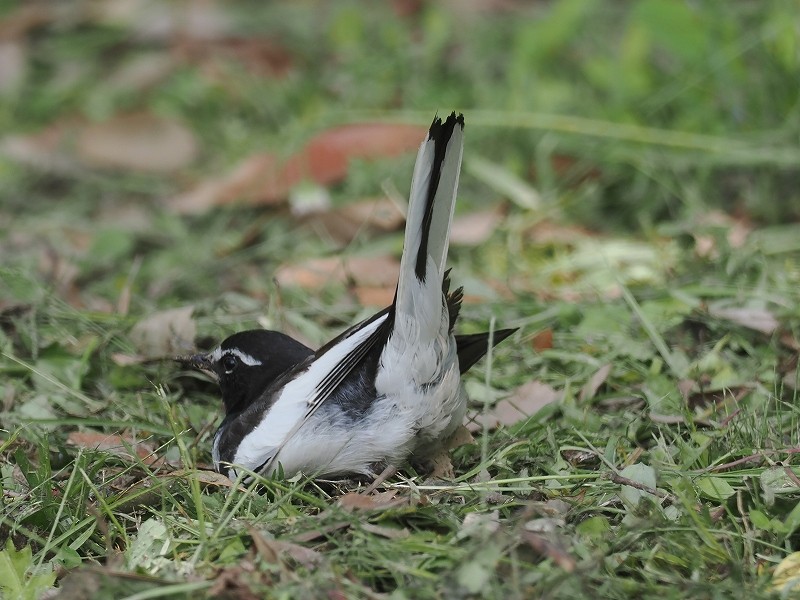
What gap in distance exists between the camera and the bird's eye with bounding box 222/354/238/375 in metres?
3.76

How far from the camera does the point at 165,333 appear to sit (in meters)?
4.30

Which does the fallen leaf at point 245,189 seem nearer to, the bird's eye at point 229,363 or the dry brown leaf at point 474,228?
the dry brown leaf at point 474,228

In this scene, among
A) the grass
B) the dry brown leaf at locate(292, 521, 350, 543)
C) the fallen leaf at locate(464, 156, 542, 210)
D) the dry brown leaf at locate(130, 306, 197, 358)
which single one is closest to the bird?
the grass

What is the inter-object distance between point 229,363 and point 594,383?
1.30m

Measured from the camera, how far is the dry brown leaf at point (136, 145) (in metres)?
7.12

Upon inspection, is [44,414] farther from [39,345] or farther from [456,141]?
[456,141]

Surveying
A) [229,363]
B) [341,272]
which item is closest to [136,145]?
[341,272]

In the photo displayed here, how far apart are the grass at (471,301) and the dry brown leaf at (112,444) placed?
18 millimetres

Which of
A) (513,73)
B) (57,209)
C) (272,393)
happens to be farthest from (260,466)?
(513,73)

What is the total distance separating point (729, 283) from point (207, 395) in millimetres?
2205

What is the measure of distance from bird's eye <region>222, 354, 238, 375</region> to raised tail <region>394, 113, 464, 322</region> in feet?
2.65

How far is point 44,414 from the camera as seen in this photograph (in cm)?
386

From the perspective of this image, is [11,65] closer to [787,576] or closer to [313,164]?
[313,164]

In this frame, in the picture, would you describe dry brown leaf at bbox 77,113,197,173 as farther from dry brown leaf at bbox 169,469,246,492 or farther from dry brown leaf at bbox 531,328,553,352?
dry brown leaf at bbox 169,469,246,492
